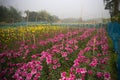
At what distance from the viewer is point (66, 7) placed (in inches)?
77.2

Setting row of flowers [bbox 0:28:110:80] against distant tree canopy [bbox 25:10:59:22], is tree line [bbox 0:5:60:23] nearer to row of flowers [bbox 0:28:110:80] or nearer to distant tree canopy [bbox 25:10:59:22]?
distant tree canopy [bbox 25:10:59:22]

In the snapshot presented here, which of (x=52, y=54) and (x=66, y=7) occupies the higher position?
(x=66, y=7)

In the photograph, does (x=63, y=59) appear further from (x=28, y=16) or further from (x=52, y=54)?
(x=28, y=16)

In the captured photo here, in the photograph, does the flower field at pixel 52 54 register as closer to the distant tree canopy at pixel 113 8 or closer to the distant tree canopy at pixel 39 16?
the distant tree canopy at pixel 39 16

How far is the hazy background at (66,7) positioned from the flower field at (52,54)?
0.15 m

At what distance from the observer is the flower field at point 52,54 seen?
1.75 m

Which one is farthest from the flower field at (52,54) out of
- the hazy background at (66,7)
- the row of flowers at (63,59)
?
the hazy background at (66,7)

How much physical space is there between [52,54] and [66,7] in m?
0.51

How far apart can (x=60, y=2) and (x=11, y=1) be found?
1.64ft

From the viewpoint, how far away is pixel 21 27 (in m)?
1.88

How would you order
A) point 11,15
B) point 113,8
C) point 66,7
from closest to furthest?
point 11,15, point 66,7, point 113,8

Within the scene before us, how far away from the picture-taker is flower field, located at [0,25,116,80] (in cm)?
175

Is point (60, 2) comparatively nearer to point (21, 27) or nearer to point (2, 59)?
point (21, 27)

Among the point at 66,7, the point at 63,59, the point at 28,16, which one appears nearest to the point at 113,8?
the point at 66,7
